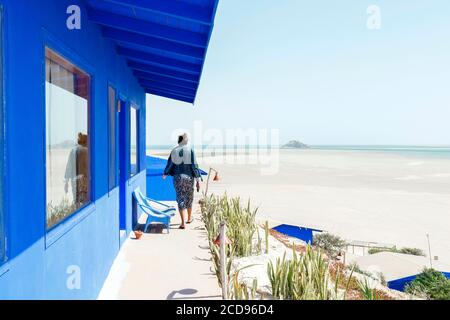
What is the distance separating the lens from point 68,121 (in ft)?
11.1

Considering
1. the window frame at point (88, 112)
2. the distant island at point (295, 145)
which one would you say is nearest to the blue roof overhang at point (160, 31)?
the window frame at point (88, 112)

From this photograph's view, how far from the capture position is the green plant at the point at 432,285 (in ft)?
28.3

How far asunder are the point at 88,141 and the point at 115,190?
1818 millimetres

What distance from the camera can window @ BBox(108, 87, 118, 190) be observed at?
5.33 metres

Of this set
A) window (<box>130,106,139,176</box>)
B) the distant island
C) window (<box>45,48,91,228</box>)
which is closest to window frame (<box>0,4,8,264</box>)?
window (<box>45,48,91,228</box>)

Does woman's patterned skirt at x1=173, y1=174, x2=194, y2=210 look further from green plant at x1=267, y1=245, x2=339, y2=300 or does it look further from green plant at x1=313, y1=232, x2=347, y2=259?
green plant at x1=313, y1=232, x2=347, y2=259

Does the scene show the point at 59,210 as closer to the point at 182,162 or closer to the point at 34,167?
the point at 34,167

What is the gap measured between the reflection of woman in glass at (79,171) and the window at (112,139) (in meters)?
1.30

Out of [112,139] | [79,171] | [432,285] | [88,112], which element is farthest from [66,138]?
[432,285]

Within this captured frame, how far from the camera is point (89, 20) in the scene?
12.8 ft

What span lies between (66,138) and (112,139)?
228 centimetres

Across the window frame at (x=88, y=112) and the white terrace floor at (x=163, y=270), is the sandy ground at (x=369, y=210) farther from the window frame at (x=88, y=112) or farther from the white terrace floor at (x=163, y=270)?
the window frame at (x=88, y=112)

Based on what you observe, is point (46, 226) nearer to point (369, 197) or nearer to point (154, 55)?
point (154, 55)
